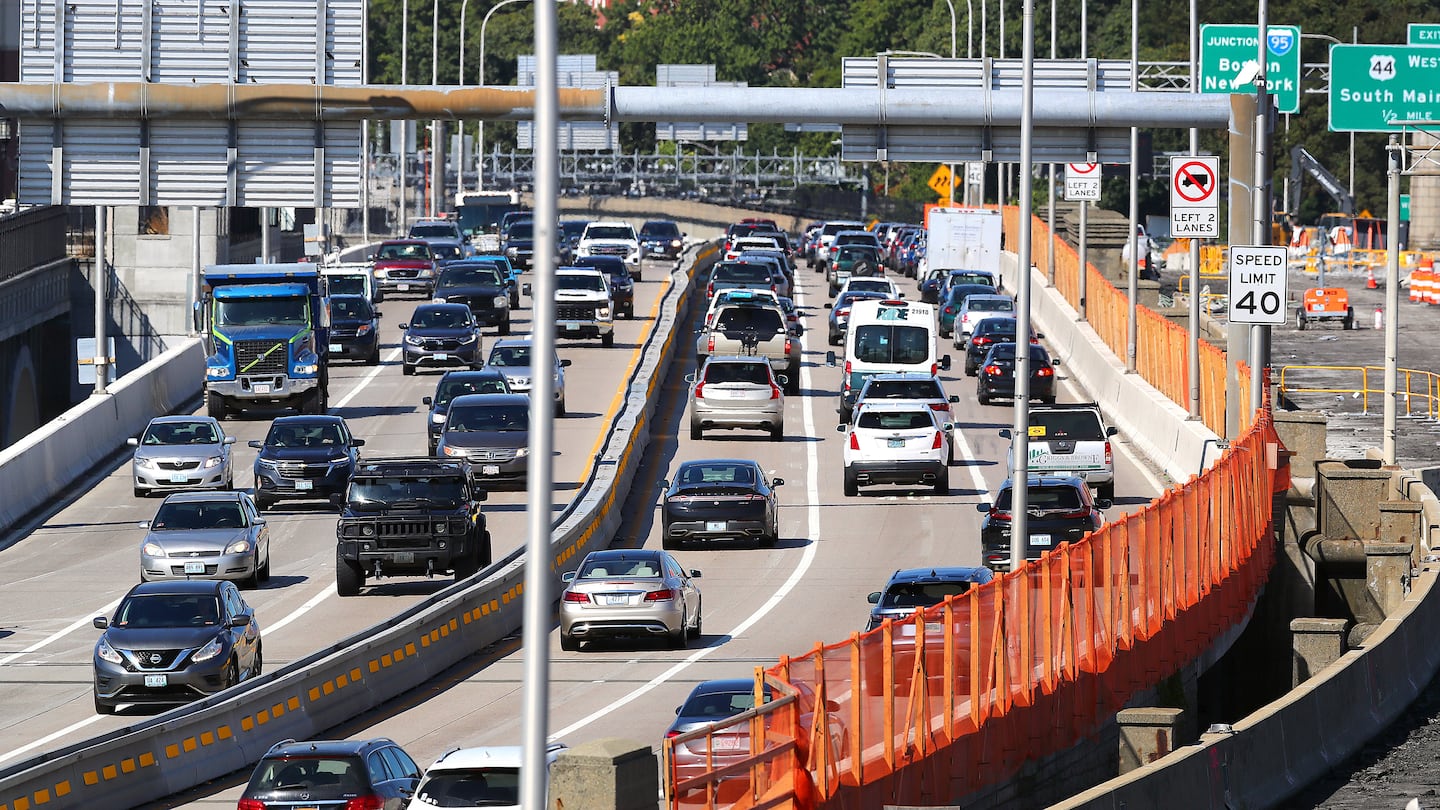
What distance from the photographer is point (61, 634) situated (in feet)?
105

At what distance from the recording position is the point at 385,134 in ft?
555

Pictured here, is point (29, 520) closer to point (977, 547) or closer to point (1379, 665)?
point (977, 547)

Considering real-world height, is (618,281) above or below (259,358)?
above

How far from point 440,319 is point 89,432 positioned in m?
11.9

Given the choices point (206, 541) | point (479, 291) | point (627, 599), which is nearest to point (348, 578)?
point (206, 541)

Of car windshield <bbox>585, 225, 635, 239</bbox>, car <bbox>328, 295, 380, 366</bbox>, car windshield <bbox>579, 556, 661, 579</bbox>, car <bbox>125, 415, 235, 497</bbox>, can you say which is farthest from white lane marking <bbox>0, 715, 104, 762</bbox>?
car windshield <bbox>585, 225, 635, 239</bbox>

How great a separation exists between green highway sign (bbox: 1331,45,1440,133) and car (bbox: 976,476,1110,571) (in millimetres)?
35066

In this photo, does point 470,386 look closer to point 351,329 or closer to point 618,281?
point 351,329

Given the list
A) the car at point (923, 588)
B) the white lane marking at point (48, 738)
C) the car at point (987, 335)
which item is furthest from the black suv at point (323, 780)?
the car at point (987, 335)

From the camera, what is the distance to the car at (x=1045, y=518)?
32.9 meters

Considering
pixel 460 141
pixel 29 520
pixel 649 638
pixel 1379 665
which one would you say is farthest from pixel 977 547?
pixel 460 141

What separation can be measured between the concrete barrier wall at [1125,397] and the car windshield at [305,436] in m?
14.6

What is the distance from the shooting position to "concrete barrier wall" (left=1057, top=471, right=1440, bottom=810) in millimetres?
18406

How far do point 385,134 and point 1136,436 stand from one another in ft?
414
